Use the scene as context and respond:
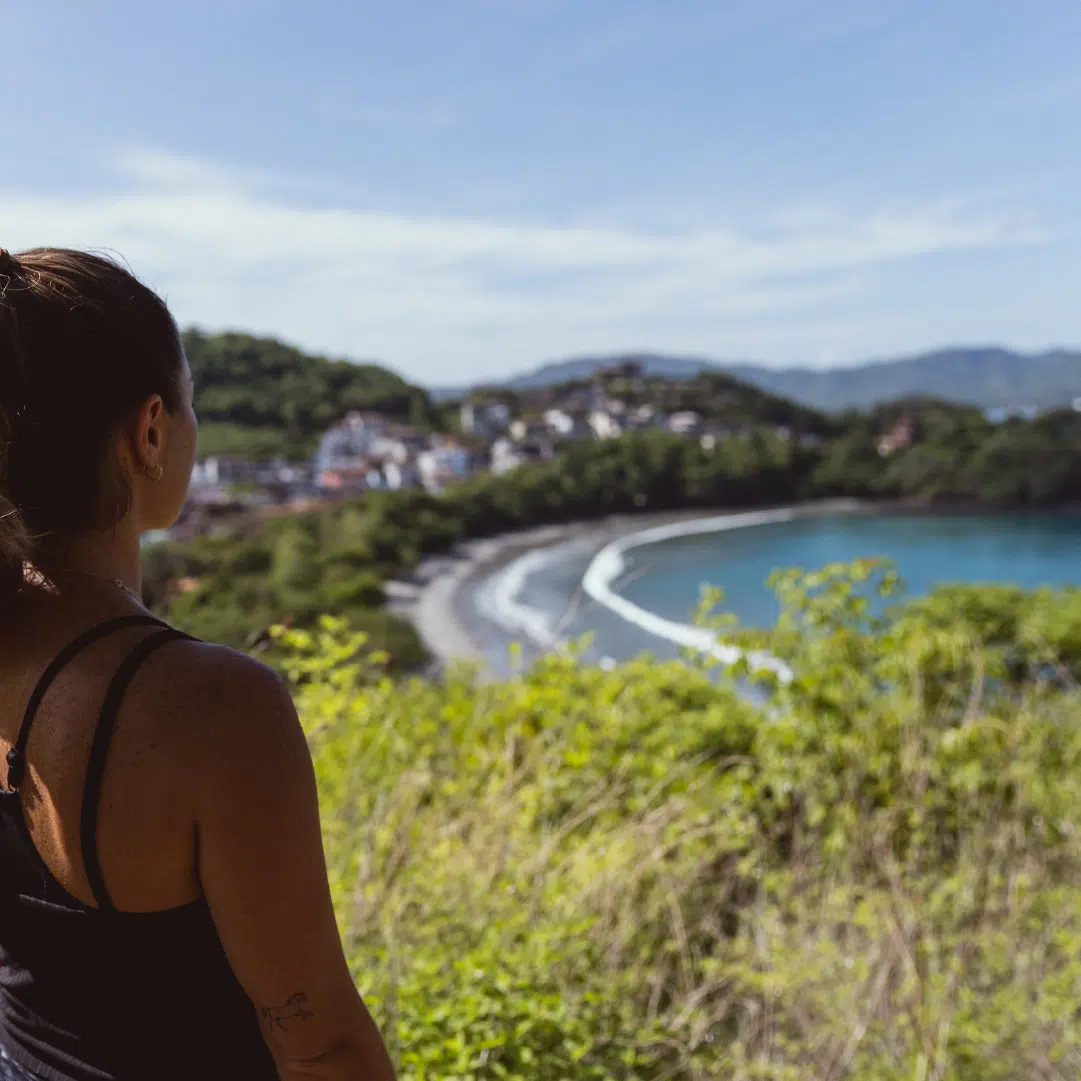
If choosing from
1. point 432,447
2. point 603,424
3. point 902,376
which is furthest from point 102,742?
point 902,376

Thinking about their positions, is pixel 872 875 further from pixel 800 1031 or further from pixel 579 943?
pixel 579 943

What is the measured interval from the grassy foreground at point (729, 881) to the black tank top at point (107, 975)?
0.84 m

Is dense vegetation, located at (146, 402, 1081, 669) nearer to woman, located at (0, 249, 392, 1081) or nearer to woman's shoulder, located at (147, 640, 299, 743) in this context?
woman, located at (0, 249, 392, 1081)

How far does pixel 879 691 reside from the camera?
4.09 metres

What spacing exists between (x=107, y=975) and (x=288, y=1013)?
13 centimetres

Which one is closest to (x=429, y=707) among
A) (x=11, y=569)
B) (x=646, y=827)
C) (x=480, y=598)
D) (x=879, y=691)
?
(x=879, y=691)

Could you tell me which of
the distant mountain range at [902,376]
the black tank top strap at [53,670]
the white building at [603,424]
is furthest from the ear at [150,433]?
the distant mountain range at [902,376]

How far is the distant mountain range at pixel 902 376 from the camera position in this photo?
5816 cm

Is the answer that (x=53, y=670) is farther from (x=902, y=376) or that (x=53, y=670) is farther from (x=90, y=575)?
(x=902, y=376)

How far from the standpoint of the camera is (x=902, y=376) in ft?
231

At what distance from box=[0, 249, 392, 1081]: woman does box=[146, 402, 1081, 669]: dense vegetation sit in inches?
1147

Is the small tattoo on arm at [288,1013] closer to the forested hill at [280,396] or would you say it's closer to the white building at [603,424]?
the forested hill at [280,396]

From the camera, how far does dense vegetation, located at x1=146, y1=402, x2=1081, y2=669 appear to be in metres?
33.1

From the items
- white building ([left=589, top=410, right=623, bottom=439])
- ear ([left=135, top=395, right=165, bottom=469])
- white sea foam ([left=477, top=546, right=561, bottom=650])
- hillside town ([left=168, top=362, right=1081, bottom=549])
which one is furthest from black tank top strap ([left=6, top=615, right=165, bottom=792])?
white building ([left=589, top=410, right=623, bottom=439])
